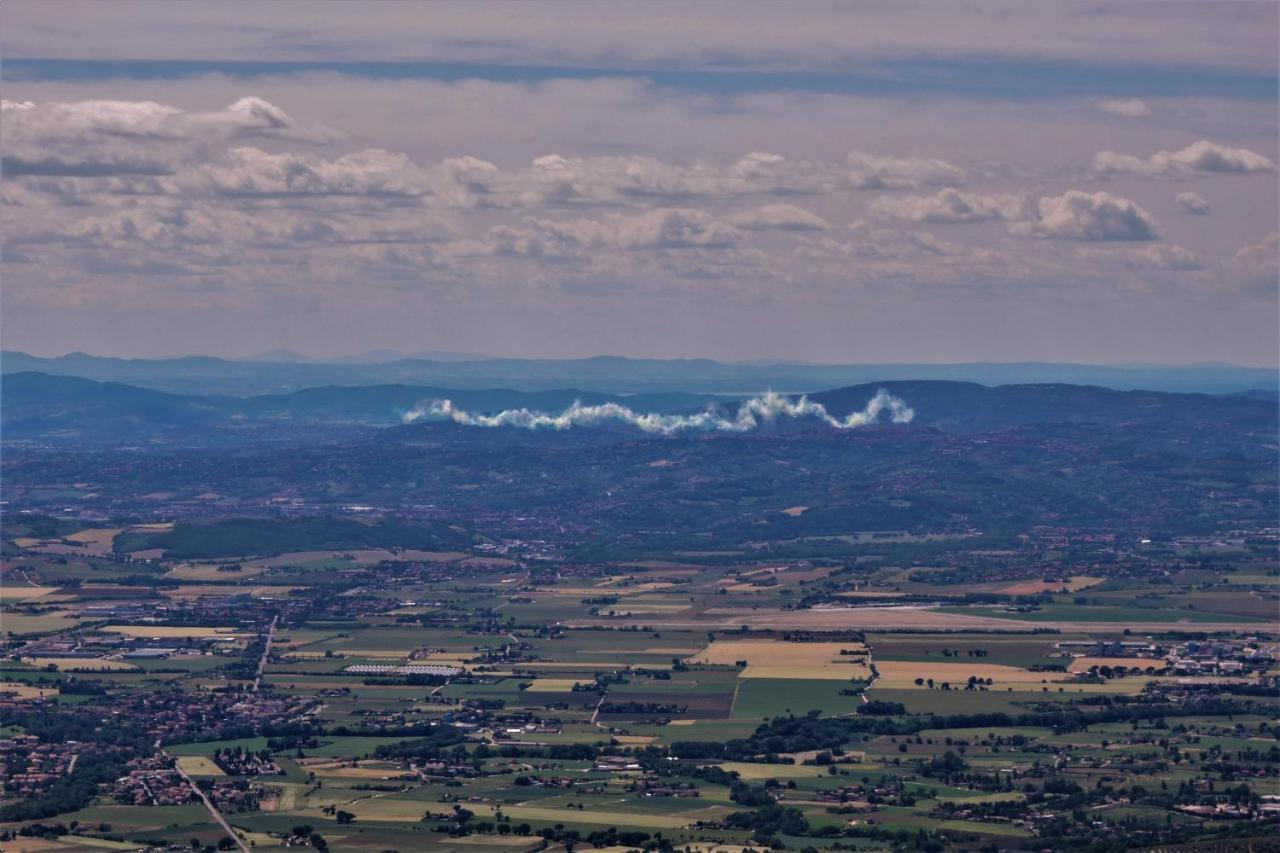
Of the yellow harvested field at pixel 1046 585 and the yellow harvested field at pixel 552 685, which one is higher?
the yellow harvested field at pixel 1046 585

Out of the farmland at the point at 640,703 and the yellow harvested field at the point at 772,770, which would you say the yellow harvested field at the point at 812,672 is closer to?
the farmland at the point at 640,703

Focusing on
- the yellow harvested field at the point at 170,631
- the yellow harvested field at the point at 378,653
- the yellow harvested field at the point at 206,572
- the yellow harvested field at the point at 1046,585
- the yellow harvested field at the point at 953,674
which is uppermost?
the yellow harvested field at the point at 1046,585

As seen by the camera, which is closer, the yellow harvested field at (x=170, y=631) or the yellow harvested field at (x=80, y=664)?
the yellow harvested field at (x=80, y=664)

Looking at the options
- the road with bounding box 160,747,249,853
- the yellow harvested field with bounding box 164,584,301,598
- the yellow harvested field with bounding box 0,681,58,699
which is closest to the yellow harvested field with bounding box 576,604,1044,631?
the yellow harvested field with bounding box 164,584,301,598

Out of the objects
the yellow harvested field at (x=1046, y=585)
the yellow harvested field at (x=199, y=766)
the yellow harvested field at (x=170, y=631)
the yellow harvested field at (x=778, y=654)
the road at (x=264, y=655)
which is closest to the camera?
the yellow harvested field at (x=199, y=766)

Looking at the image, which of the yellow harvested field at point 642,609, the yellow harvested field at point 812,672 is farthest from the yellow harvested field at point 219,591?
the yellow harvested field at point 812,672

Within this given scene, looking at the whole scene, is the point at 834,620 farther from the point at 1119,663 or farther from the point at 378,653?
the point at 378,653
